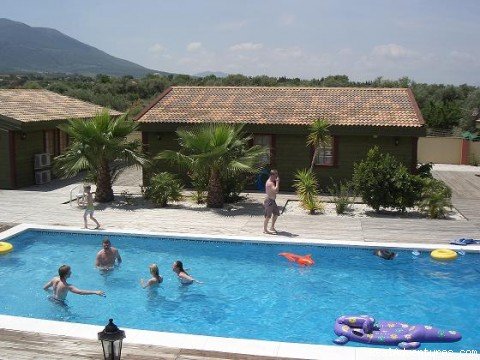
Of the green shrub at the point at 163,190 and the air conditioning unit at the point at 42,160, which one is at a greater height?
the air conditioning unit at the point at 42,160

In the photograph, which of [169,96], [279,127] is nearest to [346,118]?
[279,127]

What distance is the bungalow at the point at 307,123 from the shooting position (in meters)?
19.0

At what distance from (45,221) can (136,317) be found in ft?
21.0

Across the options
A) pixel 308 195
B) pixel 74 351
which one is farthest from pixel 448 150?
pixel 74 351

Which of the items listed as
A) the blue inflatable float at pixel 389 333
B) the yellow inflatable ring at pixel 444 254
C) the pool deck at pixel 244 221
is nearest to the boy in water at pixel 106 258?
the pool deck at pixel 244 221

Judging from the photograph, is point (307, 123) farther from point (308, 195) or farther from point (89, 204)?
point (89, 204)

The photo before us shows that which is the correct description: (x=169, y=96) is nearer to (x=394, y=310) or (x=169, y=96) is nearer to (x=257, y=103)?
(x=257, y=103)

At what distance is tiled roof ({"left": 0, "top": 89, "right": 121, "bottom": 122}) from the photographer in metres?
20.5

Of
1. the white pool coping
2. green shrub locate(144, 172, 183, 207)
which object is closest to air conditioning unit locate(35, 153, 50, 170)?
green shrub locate(144, 172, 183, 207)

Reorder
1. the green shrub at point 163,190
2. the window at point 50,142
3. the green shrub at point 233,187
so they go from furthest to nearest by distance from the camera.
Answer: the window at point 50,142
the green shrub at point 233,187
the green shrub at point 163,190

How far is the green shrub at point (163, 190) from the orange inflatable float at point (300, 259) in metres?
5.48

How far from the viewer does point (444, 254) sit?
12.3 metres

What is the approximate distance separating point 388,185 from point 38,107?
14.1 m

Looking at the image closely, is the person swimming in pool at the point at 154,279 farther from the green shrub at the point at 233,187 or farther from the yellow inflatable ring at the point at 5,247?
the green shrub at the point at 233,187
